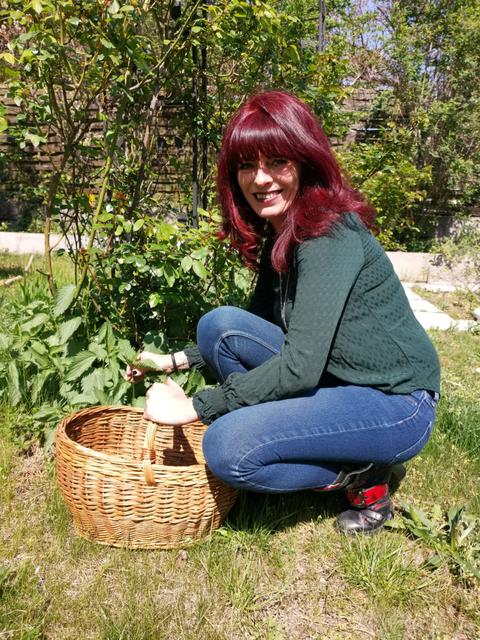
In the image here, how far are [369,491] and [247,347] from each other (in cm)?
59

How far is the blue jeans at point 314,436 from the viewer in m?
1.48

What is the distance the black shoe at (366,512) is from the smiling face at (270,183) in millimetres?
882

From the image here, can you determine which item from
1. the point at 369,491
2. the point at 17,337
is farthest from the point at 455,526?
the point at 17,337

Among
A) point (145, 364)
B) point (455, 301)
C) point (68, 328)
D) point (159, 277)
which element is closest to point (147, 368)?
point (145, 364)

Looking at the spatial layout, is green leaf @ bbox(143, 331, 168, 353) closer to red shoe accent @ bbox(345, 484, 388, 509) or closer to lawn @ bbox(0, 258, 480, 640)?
lawn @ bbox(0, 258, 480, 640)

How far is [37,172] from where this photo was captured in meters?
6.39

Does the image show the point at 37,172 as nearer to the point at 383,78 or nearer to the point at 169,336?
the point at 383,78

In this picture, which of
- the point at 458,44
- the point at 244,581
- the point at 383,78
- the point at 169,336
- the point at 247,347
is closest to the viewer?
the point at 244,581

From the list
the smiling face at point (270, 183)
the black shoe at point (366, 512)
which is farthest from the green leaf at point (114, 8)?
the black shoe at point (366, 512)

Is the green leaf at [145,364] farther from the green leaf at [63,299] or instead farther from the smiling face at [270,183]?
the smiling face at [270,183]

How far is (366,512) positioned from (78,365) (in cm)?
110

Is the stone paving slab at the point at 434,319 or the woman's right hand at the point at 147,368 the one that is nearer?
the woman's right hand at the point at 147,368

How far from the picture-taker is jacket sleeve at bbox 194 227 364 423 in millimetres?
1399

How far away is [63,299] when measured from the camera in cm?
196
